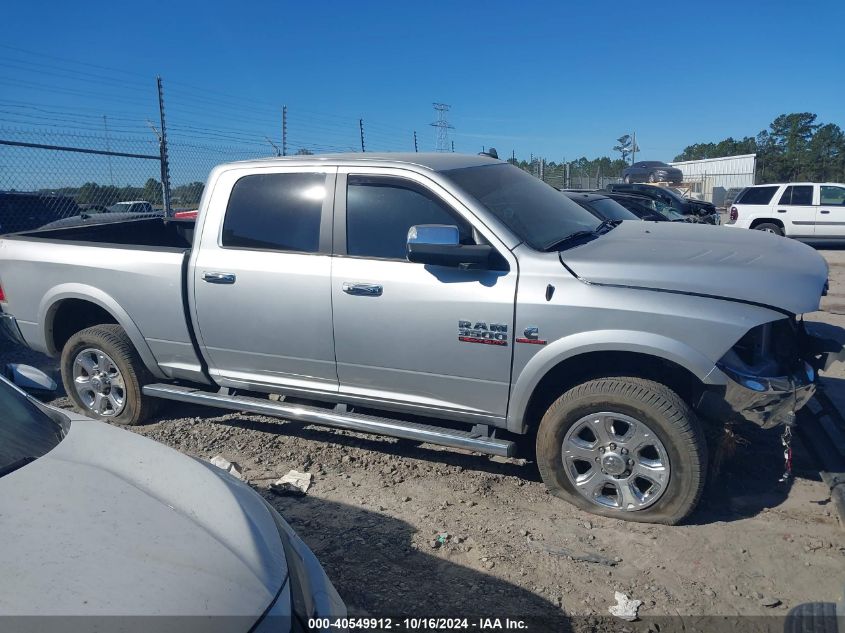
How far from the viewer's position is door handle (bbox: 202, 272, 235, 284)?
438 centimetres

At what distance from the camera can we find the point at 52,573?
1.77 meters

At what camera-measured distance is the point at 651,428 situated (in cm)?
347

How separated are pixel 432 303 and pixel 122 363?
2.59 m

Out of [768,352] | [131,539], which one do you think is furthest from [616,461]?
[131,539]

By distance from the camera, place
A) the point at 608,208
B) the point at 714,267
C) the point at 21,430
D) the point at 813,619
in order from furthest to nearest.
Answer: the point at 608,208 < the point at 714,267 < the point at 21,430 < the point at 813,619

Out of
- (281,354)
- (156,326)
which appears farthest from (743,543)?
(156,326)

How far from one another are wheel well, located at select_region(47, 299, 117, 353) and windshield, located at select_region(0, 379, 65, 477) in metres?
2.50

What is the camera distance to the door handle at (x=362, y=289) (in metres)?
3.97

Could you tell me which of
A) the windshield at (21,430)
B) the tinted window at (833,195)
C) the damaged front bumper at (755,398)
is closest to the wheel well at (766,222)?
the tinted window at (833,195)

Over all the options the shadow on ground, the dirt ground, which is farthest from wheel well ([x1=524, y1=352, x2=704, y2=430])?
the shadow on ground

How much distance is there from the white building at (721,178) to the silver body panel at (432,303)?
31.7 metres

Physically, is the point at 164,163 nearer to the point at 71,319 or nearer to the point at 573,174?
the point at 71,319

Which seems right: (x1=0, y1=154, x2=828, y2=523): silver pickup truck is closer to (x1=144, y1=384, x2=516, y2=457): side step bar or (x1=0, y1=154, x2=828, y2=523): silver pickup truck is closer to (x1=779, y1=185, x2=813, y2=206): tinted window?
(x1=144, y1=384, x2=516, y2=457): side step bar

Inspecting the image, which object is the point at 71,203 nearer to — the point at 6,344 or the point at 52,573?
the point at 6,344
